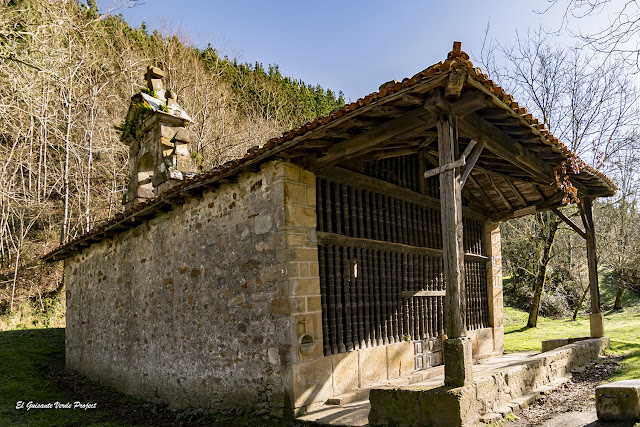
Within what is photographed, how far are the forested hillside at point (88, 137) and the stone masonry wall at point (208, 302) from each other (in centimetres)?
428

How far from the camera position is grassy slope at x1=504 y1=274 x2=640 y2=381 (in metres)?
7.95

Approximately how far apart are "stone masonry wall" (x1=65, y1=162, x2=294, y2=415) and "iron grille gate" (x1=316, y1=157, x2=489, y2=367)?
51cm

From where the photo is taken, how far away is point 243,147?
20.1m

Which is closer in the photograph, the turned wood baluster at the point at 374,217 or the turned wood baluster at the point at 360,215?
the turned wood baluster at the point at 360,215

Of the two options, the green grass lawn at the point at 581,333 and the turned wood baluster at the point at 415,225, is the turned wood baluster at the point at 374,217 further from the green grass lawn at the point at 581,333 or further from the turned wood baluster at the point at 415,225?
the green grass lawn at the point at 581,333

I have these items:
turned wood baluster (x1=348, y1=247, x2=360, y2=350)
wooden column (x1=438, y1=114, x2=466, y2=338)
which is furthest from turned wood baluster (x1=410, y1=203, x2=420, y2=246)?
wooden column (x1=438, y1=114, x2=466, y2=338)

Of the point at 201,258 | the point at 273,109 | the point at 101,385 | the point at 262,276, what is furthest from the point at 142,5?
the point at 273,109

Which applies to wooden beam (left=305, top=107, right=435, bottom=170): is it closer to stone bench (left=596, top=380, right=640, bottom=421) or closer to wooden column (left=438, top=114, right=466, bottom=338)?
wooden column (left=438, top=114, right=466, bottom=338)

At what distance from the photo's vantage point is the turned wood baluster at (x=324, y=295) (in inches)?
227

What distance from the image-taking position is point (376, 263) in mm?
6562

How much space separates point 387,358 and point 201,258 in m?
3.03

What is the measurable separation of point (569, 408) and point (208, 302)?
15.4 feet

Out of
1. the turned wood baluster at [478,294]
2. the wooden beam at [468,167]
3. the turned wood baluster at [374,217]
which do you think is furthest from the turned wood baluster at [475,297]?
the wooden beam at [468,167]

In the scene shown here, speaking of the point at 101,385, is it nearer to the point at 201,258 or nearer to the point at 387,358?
the point at 201,258
